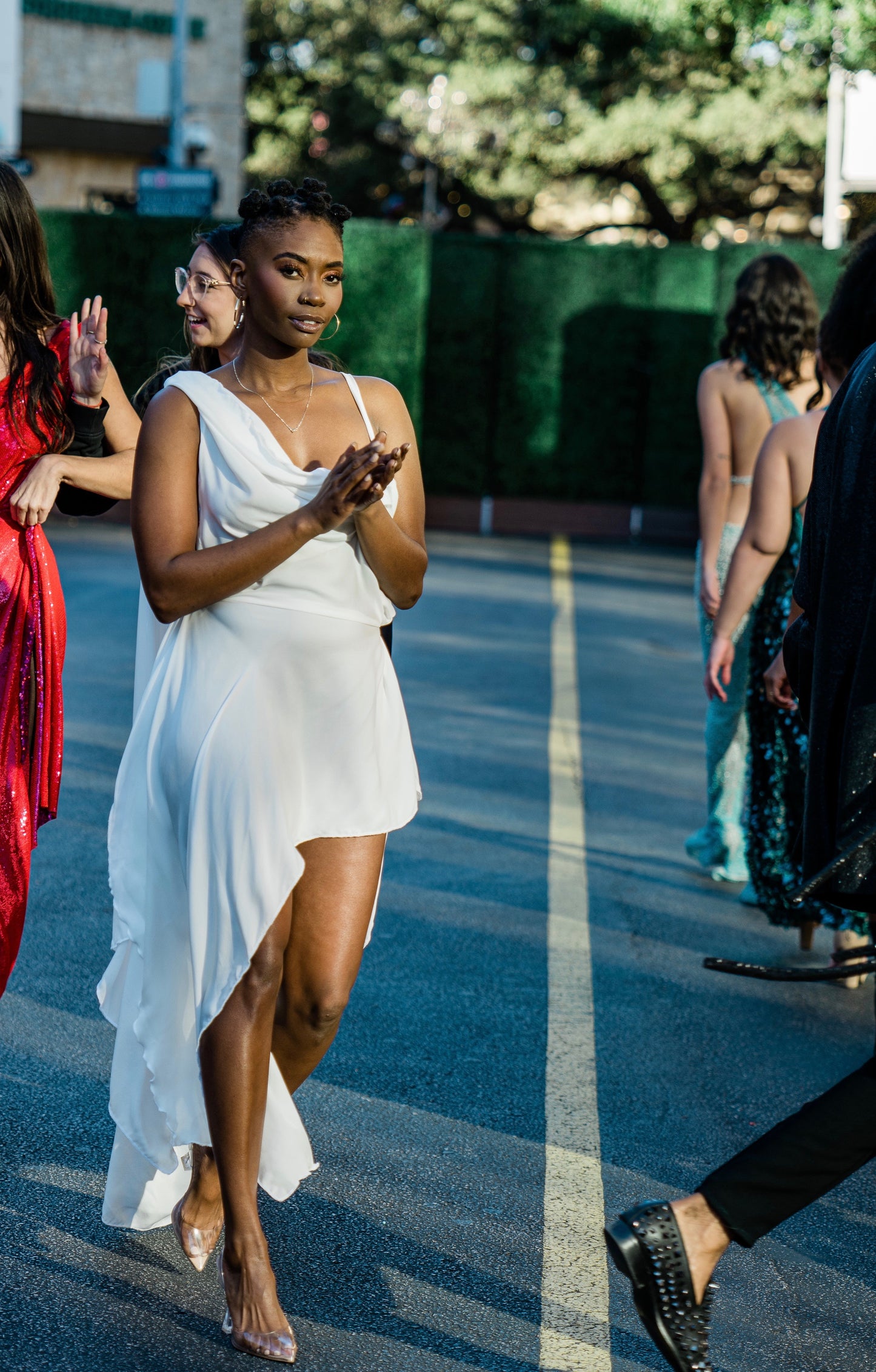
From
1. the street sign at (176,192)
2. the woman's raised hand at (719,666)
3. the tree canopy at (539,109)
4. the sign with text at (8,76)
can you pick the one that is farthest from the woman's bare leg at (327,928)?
the sign with text at (8,76)

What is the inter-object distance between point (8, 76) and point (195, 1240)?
2348cm

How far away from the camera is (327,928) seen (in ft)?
9.39

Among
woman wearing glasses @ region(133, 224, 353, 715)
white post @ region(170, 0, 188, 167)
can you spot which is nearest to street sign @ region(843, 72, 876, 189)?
white post @ region(170, 0, 188, 167)

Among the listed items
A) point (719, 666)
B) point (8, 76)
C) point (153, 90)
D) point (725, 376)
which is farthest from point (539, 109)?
point (719, 666)

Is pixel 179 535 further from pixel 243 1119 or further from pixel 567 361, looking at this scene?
pixel 567 361

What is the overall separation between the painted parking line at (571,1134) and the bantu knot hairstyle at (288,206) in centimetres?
204

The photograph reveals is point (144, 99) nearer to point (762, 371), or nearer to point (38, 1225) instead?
point (762, 371)

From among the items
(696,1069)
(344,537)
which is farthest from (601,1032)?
(344,537)

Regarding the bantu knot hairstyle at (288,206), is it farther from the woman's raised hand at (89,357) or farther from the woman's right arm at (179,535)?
the woman's raised hand at (89,357)

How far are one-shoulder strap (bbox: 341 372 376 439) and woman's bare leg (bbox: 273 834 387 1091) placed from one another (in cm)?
75

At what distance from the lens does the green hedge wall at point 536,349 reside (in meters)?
17.2

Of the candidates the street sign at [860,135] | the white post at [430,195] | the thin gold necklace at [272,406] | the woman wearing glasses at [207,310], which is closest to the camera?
the thin gold necklace at [272,406]

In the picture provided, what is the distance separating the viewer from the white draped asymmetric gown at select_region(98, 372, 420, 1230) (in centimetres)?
273

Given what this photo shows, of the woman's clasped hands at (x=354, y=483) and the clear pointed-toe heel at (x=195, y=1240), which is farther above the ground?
the woman's clasped hands at (x=354, y=483)
